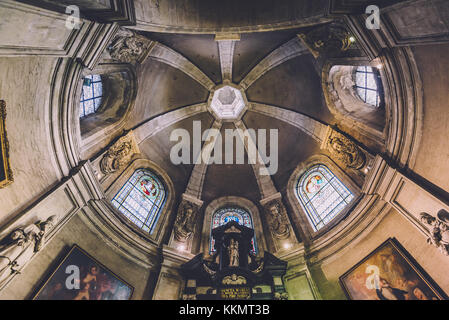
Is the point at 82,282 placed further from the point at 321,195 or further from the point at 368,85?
the point at 368,85

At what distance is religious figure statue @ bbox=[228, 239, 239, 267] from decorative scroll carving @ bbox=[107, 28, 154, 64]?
8648 mm

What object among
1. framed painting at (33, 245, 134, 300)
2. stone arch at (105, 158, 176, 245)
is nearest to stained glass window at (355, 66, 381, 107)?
stone arch at (105, 158, 176, 245)

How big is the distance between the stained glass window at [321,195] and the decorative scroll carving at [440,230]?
12.8 ft

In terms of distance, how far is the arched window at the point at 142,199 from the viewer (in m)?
9.85

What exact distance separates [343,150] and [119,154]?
9.33 metres

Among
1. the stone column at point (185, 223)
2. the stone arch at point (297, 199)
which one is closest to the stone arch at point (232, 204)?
the stone column at point (185, 223)

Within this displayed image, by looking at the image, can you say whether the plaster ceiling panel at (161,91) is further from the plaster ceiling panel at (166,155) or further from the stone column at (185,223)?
the stone column at (185,223)

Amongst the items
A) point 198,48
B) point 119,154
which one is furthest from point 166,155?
point 198,48

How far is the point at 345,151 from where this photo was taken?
365 inches

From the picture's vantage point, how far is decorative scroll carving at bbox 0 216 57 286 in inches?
173

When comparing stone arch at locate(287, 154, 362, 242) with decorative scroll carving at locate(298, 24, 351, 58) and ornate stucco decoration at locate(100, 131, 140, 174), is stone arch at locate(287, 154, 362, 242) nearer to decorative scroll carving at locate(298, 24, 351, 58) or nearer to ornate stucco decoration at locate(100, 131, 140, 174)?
decorative scroll carving at locate(298, 24, 351, 58)

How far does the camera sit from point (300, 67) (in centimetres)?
1216
